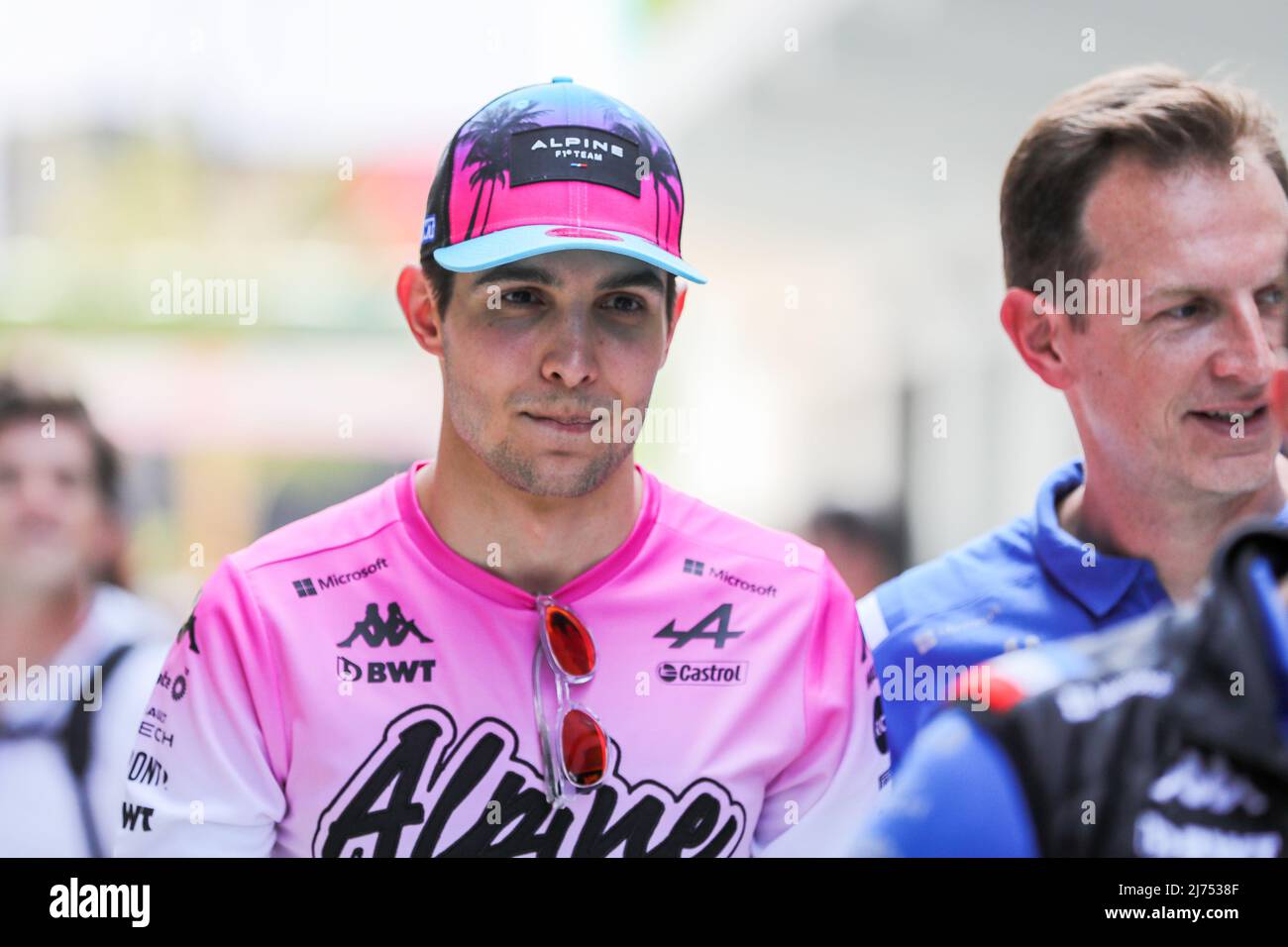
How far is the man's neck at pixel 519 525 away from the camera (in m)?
2.09

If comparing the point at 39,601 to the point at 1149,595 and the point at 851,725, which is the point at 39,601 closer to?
the point at 851,725

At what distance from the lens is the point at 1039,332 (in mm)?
2344

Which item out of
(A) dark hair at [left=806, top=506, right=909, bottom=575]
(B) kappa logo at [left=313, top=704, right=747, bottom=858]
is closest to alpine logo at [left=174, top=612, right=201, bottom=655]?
(B) kappa logo at [left=313, top=704, right=747, bottom=858]

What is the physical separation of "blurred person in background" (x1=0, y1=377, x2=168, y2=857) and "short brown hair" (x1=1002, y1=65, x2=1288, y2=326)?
1820 millimetres

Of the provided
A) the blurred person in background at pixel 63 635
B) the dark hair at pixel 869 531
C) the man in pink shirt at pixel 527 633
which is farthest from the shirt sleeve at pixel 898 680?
the dark hair at pixel 869 531

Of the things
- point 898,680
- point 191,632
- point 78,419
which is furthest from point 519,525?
point 78,419

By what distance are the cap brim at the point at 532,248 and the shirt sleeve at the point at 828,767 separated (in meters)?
0.60

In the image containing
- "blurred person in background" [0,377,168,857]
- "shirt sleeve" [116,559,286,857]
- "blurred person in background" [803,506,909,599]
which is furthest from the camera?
"blurred person in background" [803,506,909,599]

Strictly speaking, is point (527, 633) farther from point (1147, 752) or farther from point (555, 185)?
point (1147, 752)

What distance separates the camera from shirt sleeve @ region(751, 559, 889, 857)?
200cm

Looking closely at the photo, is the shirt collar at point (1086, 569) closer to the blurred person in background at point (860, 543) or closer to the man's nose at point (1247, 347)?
the man's nose at point (1247, 347)

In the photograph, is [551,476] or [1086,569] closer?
[551,476]

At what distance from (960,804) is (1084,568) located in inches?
50.7

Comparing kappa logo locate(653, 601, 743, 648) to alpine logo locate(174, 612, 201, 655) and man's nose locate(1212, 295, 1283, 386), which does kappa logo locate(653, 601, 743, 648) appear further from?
man's nose locate(1212, 295, 1283, 386)
